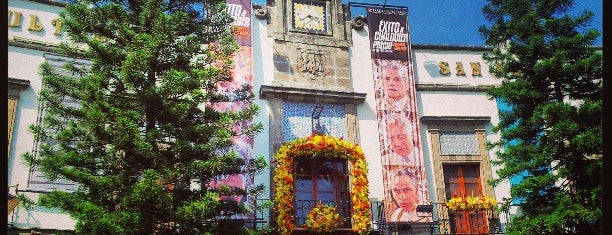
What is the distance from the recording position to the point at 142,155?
30.0 feet

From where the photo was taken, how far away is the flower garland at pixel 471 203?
523 inches

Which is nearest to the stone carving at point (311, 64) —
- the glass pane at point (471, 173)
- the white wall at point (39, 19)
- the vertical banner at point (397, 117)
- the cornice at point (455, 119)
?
the vertical banner at point (397, 117)

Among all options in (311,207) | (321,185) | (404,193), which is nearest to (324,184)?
(321,185)

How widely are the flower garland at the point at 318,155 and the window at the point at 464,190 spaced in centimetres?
267

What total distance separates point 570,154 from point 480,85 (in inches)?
197

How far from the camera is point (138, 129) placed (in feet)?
30.5

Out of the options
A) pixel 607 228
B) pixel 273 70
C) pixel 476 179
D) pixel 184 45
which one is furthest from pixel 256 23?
pixel 607 228

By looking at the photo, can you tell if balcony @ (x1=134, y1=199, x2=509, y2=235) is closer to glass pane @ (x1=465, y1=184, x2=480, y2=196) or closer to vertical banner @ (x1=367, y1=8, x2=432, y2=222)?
vertical banner @ (x1=367, y1=8, x2=432, y2=222)

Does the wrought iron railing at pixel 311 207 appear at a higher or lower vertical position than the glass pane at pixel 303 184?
lower

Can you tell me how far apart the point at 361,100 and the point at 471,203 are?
13.0 feet

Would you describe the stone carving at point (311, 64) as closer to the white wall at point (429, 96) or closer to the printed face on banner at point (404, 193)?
the white wall at point (429, 96)

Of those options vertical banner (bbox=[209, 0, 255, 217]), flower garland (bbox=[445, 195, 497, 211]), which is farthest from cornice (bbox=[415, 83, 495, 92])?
vertical banner (bbox=[209, 0, 255, 217])

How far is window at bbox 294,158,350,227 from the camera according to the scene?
12.9 metres

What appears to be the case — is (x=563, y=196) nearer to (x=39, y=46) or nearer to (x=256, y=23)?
(x=256, y=23)
